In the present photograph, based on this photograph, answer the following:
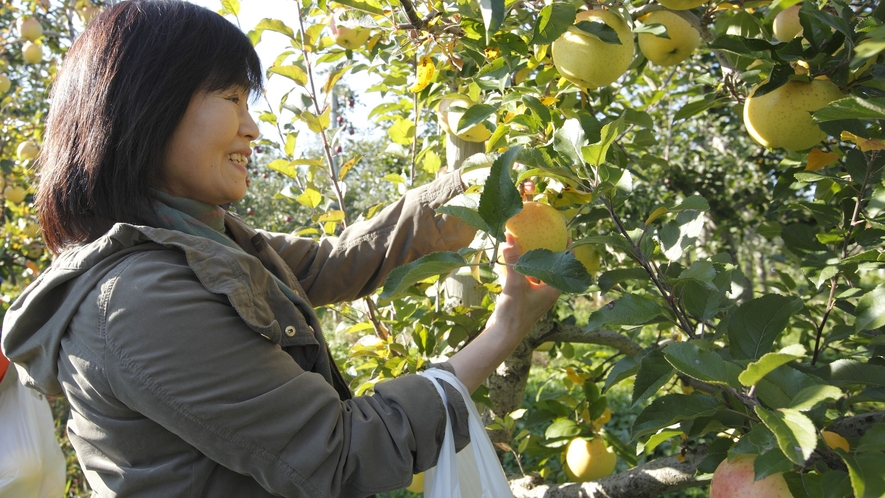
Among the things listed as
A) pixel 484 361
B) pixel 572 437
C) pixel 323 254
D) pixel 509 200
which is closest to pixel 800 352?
pixel 509 200

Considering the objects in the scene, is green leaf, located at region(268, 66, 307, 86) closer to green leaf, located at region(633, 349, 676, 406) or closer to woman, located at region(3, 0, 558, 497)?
woman, located at region(3, 0, 558, 497)

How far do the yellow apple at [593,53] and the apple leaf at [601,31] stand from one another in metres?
0.02

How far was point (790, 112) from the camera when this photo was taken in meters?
1.17

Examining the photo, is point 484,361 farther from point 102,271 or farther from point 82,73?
point 82,73

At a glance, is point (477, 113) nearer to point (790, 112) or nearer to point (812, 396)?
point (790, 112)

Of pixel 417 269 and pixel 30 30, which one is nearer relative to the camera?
pixel 417 269

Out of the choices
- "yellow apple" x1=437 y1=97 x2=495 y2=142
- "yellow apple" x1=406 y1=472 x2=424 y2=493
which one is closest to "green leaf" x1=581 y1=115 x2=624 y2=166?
"yellow apple" x1=437 y1=97 x2=495 y2=142

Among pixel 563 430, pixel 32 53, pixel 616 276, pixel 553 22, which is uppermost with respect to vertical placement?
pixel 32 53

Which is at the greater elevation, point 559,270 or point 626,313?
point 559,270

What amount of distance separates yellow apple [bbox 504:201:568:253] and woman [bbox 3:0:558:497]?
0.04m

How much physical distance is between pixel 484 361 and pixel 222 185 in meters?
0.52

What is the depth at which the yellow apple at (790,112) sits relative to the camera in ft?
3.72

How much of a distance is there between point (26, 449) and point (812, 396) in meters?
2.52

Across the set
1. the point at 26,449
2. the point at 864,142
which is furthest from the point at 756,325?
the point at 26,449
